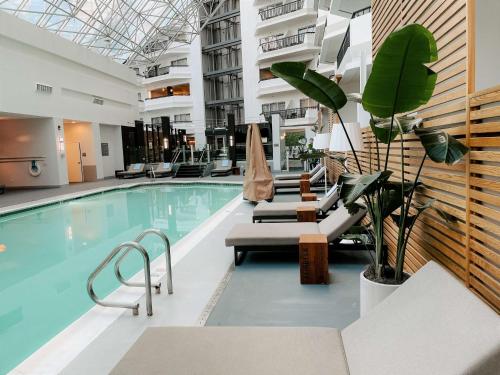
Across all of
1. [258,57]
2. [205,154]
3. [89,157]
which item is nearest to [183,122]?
[258,57]

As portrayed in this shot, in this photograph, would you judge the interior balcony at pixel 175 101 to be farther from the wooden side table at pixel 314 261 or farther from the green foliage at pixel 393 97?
the green foliage at pixel 393 97

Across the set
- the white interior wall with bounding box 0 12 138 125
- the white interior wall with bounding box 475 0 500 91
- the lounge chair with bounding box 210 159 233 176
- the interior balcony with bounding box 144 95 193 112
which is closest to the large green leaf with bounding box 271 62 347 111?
the white interior wall with bounding box 475 0 500 91

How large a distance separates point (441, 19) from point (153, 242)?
218 inches

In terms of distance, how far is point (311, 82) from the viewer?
2.68 m

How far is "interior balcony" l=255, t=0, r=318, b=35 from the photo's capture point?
28.5 metres

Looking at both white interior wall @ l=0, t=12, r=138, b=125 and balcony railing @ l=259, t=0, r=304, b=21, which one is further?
balcony railing @ l=259, t=0, r=304, b=21

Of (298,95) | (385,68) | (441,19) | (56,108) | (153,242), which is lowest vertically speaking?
(153,242)

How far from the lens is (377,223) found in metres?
2.80

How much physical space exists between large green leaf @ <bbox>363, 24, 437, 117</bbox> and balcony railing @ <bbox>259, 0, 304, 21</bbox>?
98.2 ft

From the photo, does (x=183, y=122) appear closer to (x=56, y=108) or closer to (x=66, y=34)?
(x=66, y=34)

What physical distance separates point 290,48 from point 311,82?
92.8 ft

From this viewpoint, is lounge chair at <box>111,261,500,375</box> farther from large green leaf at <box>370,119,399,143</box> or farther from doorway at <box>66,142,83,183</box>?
doorway at <box>66,142,83,183</box>

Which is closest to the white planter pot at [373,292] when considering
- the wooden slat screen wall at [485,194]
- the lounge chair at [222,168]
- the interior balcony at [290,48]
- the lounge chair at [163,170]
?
the wooden slat screen wall at [485,194]

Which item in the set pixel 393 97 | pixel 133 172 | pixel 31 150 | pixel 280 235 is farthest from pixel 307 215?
pixel 133 172
